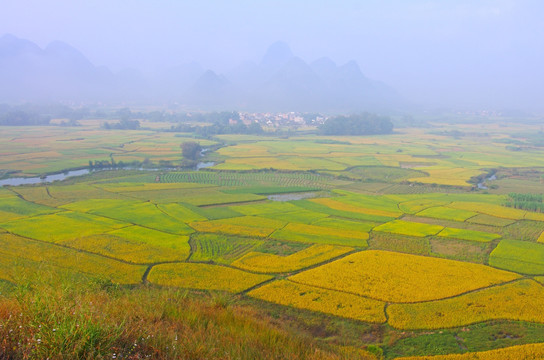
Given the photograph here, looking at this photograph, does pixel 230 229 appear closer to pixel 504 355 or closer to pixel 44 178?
pixel 504 355

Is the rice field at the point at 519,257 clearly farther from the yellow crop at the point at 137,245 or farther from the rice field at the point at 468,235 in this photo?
the yellow crop at the point at 137,245

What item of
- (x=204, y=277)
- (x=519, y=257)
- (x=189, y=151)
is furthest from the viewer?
(x=189, y=151)

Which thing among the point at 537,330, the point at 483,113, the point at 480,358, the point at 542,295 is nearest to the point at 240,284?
the point at 480,358

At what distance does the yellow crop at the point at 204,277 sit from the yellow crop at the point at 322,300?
99 cm

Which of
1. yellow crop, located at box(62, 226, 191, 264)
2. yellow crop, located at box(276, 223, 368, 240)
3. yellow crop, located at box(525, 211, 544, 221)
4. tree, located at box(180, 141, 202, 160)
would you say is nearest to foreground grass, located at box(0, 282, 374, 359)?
yellow crop, located at box(62, 226, 191, 264)

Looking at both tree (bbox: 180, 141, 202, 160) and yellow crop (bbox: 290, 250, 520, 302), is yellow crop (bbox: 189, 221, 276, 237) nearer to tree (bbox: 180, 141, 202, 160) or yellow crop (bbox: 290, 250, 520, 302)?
yellow crop (bbox: 290, 250, 520, 302)

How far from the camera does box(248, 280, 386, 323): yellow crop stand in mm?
15518

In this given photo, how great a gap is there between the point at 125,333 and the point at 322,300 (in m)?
11.3

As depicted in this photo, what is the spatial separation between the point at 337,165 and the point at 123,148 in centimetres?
3623

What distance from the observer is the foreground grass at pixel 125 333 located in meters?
5.82

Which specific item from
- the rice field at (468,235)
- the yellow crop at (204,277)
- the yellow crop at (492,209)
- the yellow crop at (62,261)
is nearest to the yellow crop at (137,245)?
the yellow crop at (62,261)

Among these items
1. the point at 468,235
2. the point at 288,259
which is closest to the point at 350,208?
the point at 468,235

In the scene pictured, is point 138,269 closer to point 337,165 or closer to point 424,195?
point 424,195

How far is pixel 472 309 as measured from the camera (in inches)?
626
